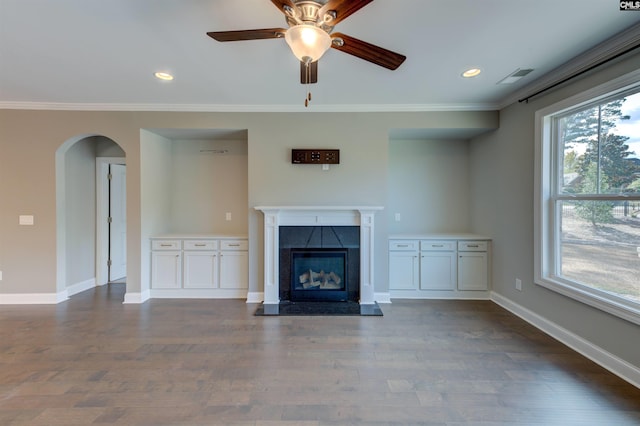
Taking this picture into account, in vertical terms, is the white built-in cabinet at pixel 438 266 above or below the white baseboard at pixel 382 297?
above

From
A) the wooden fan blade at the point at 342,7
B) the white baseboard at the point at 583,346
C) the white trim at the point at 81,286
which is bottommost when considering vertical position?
the white baseboard at the point at 583,346

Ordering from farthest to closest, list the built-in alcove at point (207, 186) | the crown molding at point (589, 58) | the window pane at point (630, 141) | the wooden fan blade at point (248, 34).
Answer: the built-in alcove at point (207, 186)
the window pane at point (630, 141)
the crown molding at point (589, 58)
the wooden fan blade at point (248, 34)

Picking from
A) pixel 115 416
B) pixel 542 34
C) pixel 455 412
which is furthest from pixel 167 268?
pixel 542 34

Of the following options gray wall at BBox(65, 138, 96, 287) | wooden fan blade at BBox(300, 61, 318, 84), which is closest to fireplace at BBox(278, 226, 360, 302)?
wooden fan blade at BBox(300, 61, 318, 84)

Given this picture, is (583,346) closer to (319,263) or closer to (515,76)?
(515,76)

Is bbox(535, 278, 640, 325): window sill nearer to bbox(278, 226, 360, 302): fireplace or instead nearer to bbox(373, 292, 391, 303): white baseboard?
bbox(373, 292, 391, 303): white baseboard

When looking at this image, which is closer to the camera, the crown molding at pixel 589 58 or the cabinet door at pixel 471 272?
the crown molding at pixel 589 58

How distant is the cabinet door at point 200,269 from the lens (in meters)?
4.06

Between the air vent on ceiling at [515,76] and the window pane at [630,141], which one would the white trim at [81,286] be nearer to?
the air vent on ceiling at [515,76]

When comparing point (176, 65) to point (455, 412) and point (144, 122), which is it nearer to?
point (144, 122)

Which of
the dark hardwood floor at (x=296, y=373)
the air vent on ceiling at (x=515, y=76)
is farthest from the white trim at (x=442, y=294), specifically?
the air vent on ceiling at (x=515, y=76)

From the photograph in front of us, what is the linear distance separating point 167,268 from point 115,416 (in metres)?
2.45

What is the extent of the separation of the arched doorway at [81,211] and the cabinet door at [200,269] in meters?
1.68

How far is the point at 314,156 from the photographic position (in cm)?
385
